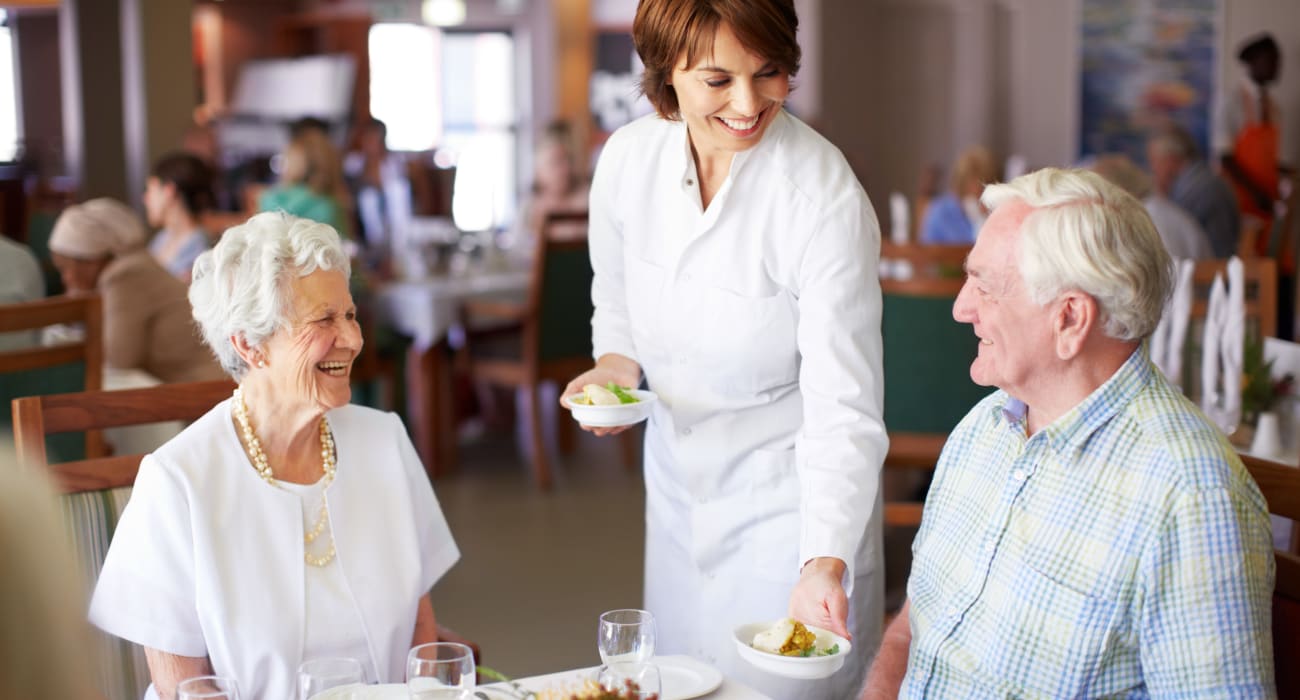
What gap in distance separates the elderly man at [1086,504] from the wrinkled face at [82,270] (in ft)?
10.8

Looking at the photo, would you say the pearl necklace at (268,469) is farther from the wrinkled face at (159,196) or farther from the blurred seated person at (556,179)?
the blurred seated person at (556,179)

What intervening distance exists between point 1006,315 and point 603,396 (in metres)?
0.70

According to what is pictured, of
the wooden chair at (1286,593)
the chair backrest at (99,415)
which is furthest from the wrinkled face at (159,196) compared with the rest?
the wooden chair at (1286,593)

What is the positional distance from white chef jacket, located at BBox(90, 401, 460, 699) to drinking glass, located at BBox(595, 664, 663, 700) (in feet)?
1.99

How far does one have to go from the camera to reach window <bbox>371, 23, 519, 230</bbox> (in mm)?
13445

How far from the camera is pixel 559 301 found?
5.79m

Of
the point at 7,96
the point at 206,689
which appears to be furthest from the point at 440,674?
the point at 7,96

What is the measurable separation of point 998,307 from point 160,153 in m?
7.40

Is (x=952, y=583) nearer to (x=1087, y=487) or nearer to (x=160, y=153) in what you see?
(x=1087, y=487)

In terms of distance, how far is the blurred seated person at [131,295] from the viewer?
13.1 ft

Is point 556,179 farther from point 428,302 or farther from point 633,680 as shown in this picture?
point 633,680

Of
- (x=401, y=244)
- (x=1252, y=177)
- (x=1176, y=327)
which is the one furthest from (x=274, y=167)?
(x=1176, y=327)

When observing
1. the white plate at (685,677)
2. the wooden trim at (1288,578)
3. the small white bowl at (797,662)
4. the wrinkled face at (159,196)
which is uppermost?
the wrinkled face at (159,196)

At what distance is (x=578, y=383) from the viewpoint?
229cm
